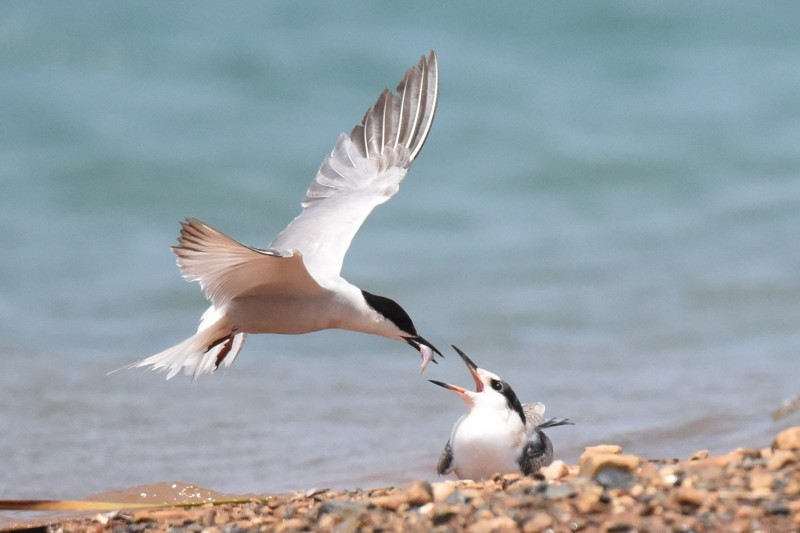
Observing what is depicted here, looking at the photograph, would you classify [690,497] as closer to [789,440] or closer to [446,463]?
[789,440]

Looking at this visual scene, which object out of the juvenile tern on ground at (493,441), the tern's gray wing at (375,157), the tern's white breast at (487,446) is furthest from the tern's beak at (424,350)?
the tern's gray wing at (375,157)

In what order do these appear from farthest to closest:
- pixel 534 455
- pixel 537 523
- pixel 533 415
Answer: pixel 533 415 → pixel 534 455 → pixel 537 523

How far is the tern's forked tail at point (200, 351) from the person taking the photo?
5879mm

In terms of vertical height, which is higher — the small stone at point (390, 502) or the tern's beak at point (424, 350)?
the tern's beak at point (424, 350)

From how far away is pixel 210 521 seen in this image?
3965mm

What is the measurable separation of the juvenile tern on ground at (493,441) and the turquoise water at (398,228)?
0.98 meters

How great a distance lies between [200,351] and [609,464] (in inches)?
109

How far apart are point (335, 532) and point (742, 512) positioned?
1109 millimetres

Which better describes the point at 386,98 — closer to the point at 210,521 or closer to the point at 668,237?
the point at 210,521

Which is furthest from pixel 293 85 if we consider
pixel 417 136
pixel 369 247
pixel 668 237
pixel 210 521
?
pixel 210 521

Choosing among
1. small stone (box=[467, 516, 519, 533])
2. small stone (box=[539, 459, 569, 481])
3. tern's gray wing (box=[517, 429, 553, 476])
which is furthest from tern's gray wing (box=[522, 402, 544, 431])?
small stone (box=[467, 516, 519, 533])

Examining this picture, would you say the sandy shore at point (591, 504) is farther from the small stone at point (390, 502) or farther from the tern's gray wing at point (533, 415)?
the tern's gray wing at point (533, 415)

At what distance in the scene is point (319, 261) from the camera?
621 centimetres

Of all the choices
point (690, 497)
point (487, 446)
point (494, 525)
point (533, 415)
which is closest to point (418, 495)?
point (494, 525)
